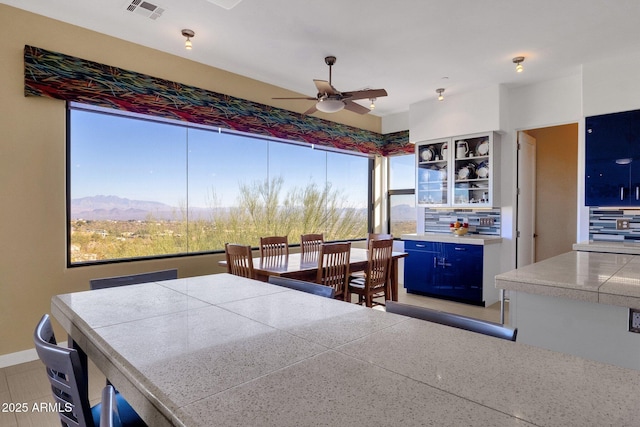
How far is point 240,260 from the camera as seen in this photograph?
10.5ft

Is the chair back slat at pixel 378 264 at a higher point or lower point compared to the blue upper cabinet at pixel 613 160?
lower

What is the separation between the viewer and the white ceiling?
2.91 meters

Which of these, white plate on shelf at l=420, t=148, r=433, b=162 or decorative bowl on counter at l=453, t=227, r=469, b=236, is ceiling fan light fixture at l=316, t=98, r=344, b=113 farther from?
decorative bowl on counter at l=453, t=227, r=469, b=236

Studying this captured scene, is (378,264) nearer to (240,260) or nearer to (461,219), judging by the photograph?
(240,260)

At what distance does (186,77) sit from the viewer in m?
3.93

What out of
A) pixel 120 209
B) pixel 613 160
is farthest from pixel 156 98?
pixel 613 160

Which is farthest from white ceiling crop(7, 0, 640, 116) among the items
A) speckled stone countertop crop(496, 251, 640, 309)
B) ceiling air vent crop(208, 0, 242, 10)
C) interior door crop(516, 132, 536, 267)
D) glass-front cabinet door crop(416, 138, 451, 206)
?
speckled stone countertop crop(496, 251, 640, 309)

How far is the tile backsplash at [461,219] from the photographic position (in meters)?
5.11

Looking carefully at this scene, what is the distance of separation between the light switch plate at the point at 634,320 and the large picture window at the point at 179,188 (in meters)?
3.77

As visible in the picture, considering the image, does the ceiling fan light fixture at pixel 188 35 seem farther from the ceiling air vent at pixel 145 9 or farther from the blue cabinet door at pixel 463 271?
the blue cabinet door at pixel 463 271

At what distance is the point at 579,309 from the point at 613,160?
9.79 feet

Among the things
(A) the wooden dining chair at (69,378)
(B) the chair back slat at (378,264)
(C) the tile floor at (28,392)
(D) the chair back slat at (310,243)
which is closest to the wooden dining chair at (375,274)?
(B) the chair back slat at (378,264)

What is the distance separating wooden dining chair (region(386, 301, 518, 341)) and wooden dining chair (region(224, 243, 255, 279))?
1837 millimetres

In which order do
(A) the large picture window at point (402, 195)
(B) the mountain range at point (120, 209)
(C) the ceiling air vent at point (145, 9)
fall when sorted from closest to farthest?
(C) the ceiling air vent at point (145, 9) → (B) the mountain range at point (120, 209) → (A) the large picture window at point (402, 195)
